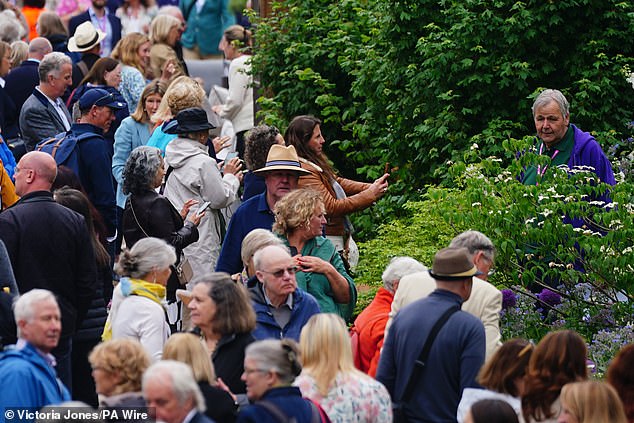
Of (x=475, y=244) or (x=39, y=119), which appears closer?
(x=475, y=244)

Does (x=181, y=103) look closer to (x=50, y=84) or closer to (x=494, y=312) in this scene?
(x=50, y=84)

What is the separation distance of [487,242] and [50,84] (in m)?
6.44

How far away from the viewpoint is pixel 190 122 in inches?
441

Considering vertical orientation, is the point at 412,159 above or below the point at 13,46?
below

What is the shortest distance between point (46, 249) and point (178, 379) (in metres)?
3.28

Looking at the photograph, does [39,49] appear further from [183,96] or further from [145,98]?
[183,96]

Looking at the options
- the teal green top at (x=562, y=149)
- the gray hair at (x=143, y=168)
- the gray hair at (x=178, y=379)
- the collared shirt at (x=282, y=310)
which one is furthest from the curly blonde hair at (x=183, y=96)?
the gray hair at (x=178, y=379)

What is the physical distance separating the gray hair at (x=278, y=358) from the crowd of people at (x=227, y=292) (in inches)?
0.4

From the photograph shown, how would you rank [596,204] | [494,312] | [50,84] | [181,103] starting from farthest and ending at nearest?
[50,84] → [181,103] → [596,204] → [494,312]

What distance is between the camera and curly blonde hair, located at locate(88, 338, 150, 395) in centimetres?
660

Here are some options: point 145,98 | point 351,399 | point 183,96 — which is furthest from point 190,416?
point 145,98

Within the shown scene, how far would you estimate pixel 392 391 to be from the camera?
736cm

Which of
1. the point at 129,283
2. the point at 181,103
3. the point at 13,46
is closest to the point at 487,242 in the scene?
the point at 129,283

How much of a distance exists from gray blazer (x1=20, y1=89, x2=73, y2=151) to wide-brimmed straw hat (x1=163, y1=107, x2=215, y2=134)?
8.84ft
